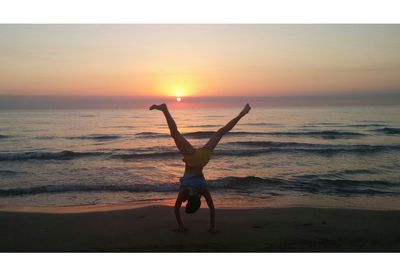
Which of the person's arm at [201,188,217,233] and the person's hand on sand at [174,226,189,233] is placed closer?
the person's arm at [201,188,217,233]

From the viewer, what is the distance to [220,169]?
13531mm

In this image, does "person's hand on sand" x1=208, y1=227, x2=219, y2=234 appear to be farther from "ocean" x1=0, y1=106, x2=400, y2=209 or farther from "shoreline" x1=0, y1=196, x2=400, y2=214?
"ocean" x1=0, y1=106, x2=400, y2=209

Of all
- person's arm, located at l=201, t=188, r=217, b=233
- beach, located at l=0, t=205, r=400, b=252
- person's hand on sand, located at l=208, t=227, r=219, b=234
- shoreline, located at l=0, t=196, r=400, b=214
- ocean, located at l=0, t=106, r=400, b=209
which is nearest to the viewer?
beach, located at l=0, t=205, r=400, b=252

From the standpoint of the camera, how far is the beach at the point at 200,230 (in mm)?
5309

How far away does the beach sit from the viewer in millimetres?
5309

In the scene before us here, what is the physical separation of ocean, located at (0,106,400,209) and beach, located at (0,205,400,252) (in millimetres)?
1234

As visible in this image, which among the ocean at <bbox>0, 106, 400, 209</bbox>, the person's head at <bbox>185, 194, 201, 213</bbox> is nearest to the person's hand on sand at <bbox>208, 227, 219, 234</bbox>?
the person's head at <bbox>185, 194, 201, 213</bbox>

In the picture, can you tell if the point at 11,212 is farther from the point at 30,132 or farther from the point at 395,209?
the point at 30,132

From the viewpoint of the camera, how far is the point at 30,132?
26297 millimetres

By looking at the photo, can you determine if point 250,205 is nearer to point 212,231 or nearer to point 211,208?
point 212,231


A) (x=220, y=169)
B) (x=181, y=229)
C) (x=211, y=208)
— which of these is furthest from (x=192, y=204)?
(x=220, y=169)

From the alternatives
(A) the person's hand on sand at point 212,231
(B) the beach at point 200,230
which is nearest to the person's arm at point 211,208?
(A) the person's hand on sand at point 212,231

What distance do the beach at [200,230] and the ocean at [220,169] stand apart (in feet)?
4.05

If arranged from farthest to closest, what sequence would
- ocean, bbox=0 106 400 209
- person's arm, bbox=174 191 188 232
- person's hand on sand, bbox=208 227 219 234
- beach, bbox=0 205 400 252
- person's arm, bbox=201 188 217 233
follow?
1. ocean, bbox=0 106 400 209
2. person's hand on sand, bbox=208 227 219 234
3. person's arm, bbox=174 191 188 232
4. person's arm, bbox=201 188 217 233
5. beach, bbox=0 205 400 252
